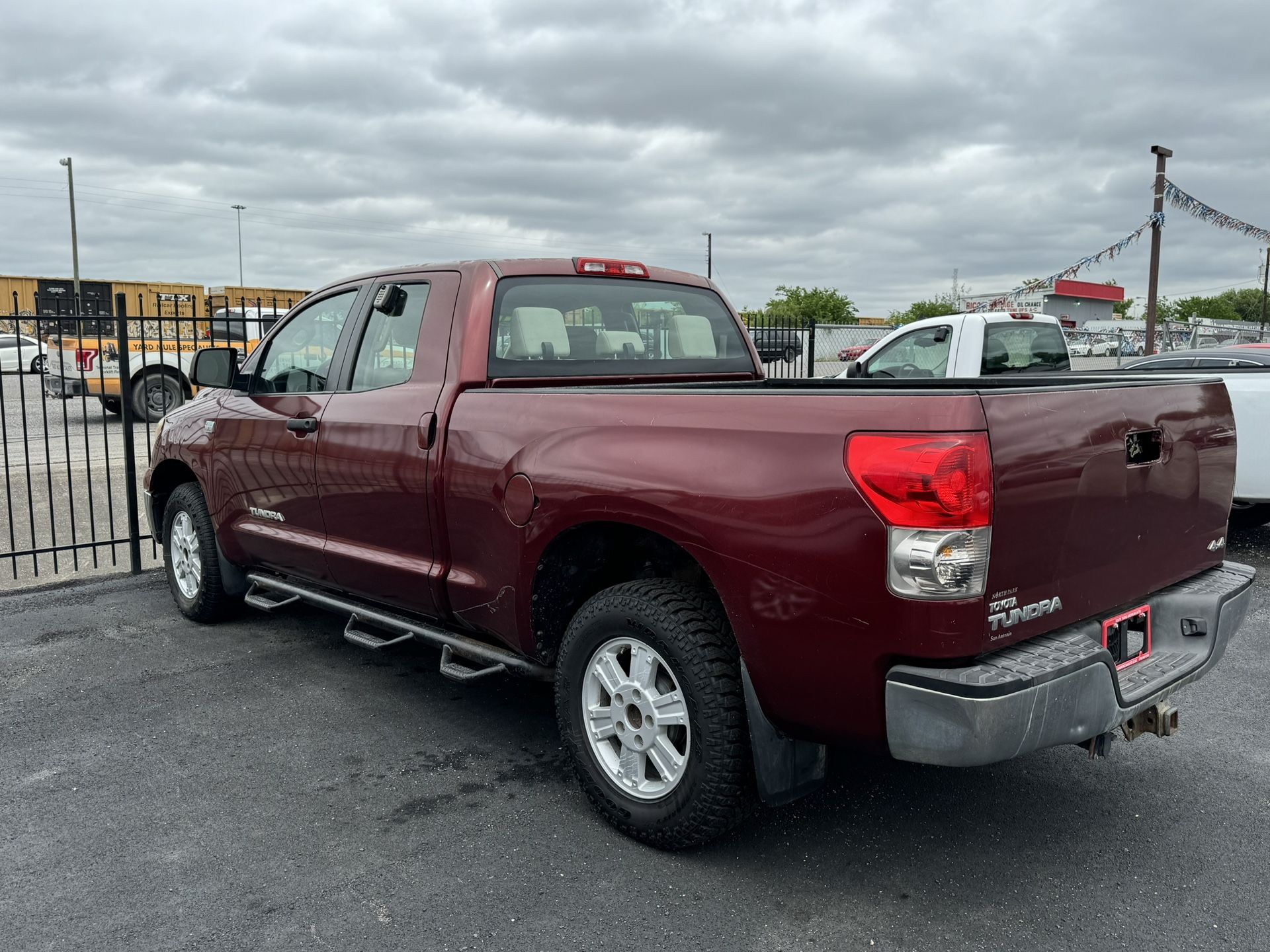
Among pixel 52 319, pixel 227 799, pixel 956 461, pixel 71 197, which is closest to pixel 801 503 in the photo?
pixel 956 461

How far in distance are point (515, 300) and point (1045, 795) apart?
2719 millimetres

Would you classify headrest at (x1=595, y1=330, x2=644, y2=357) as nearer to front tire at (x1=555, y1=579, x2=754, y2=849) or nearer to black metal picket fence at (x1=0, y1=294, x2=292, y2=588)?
front tire at (x1=555, y1=579, x2=754, y2=849)

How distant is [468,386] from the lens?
12.6 ft

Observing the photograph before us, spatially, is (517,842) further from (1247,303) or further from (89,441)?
(1247,303)

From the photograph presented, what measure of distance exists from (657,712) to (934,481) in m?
1.16

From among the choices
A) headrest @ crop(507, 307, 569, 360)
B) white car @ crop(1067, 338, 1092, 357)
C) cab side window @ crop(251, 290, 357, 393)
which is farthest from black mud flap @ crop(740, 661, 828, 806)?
white car @ crop(1067, 338, 1092, 357)

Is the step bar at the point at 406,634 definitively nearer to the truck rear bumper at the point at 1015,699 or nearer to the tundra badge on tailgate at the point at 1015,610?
the truck rear bumper at the point at 1015,699

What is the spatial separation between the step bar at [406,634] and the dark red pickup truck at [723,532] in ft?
0.07

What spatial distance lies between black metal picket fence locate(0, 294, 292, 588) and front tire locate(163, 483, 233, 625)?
0.53 meters

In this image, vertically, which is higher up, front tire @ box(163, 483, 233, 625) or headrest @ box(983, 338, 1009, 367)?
headrest @ box(983, 338, 1009, 367)

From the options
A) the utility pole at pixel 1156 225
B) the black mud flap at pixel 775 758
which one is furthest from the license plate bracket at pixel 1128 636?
the utility pole at pixel 1156 225

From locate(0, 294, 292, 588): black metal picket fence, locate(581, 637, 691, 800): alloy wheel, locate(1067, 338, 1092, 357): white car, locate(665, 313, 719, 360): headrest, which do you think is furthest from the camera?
locate(1067, 338, 1092, 357): white car

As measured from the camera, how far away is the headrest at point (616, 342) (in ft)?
14.1

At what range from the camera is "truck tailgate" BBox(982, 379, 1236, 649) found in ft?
8.34
